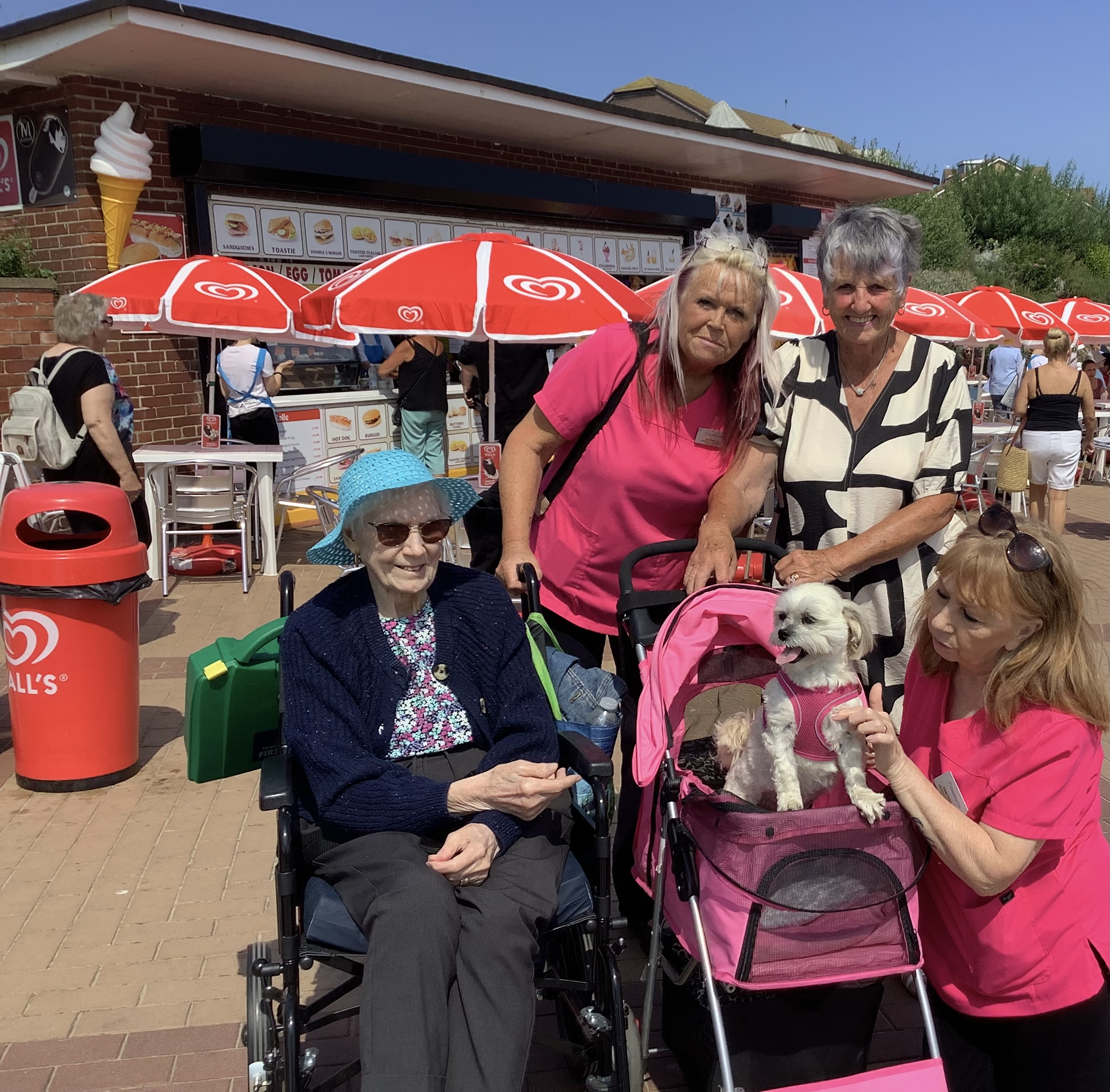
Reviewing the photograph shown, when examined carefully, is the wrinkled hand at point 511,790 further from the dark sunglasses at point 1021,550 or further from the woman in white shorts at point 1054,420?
the woman in white shorts at point 1054,420

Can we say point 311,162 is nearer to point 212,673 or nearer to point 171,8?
point 171,8

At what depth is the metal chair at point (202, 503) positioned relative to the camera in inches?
335

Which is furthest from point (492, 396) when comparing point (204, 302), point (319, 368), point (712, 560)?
point (712, 560)

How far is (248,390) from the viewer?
9.55 meters

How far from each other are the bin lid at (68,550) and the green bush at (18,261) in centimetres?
588

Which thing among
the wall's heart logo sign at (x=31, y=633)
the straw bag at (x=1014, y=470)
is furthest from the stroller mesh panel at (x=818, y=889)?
the straw bag at (x=1014, y=470)

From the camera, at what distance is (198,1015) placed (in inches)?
126

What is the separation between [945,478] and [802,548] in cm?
45

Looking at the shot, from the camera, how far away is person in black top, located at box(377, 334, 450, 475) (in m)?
11.0

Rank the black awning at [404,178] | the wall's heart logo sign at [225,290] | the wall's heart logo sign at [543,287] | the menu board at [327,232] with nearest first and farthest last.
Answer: the wall's heart logo sign at [543,287], the wall's heart logo sign at [225,290], the black awning at [404,178], the menu board at [327,232]

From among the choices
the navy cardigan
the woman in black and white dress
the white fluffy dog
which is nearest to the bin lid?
the navy cardigan

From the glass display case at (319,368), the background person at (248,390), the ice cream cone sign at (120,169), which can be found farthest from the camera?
the glass display case at (319,368)

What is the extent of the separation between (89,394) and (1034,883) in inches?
226

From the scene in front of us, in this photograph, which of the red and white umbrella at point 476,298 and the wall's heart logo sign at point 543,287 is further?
the wall's heart logo sign at point 543,287
